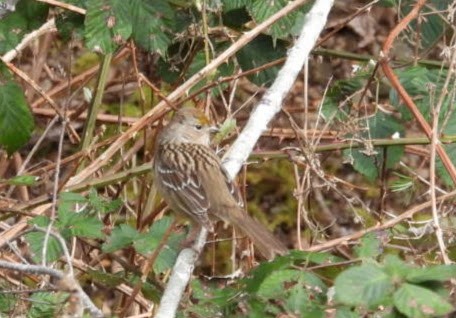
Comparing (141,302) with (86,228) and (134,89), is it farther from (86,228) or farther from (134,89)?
(134,89)

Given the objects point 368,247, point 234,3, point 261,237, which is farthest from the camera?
point 234,3

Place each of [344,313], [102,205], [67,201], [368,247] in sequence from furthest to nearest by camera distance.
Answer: [102,205]
[67,201]
[368,247]
[344,313]

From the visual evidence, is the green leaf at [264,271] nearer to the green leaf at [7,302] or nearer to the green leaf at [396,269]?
the green leaf at [396,269]

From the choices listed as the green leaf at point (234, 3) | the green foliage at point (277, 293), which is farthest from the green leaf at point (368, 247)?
the green leaf at point (234, 3)

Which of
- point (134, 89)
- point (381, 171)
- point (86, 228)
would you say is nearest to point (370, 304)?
point (86, 228)

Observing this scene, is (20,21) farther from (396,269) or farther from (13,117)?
(396,269)

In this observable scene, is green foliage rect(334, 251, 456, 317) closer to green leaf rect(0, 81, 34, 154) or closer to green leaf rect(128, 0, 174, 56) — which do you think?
green leaf rect(128, 0, 174, 56)

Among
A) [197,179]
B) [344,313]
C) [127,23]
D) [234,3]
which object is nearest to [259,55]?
[234,3]

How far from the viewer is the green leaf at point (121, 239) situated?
401cm

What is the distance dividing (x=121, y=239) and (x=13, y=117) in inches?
45.6

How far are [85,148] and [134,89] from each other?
7.66ft

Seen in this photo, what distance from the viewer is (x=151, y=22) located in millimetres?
4684

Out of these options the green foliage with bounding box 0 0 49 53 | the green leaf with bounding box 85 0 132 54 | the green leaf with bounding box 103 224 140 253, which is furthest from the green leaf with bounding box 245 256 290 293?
the green foliage with bounding box 0 0 49 53

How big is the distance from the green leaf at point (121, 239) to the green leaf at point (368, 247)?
0.82 meters
